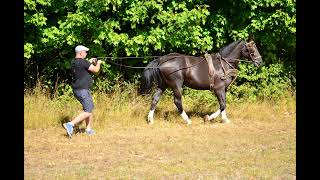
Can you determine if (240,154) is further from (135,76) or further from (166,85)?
(135,76)

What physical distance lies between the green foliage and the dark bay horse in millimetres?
1407

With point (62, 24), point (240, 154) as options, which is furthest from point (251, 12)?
point (240, 154)

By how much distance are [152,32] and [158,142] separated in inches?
175

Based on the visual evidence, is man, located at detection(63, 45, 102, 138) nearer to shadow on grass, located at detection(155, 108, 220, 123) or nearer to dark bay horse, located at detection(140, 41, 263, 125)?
dark bay horse, located at detection(140, 41, 263, 125)

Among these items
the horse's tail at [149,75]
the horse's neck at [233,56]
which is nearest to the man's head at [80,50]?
the horse's tail at [149,75]

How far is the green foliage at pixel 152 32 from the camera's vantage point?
12570 mm

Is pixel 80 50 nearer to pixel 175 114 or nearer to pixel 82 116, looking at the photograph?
pixel 82 116

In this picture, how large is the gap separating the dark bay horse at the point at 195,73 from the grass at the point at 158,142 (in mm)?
679

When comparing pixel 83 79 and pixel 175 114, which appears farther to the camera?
pixel 175 114

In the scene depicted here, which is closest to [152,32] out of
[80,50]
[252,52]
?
[252,52]

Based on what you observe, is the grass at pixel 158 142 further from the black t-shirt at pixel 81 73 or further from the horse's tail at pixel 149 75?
the black t-shirt at pixel 81 73

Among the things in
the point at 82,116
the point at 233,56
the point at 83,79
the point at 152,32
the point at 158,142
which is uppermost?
the point at 152,32

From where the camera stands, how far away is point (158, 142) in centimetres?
937
